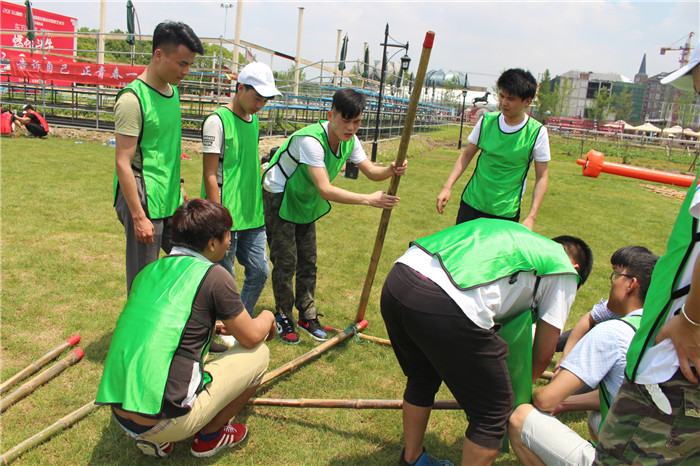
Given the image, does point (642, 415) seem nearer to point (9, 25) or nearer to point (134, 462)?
point (134, 462)

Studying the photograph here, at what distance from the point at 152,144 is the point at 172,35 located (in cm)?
73

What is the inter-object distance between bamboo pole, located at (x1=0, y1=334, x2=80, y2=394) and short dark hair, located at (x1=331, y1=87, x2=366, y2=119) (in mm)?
2686

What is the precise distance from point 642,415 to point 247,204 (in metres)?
2.95

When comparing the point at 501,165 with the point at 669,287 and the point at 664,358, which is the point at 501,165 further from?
the point at 664,358

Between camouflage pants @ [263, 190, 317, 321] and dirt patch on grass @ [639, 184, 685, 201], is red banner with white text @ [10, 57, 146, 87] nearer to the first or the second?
camouflage pants @ [263, 190, 317, 321]

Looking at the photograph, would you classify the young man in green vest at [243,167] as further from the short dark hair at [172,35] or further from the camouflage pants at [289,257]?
the short dark hair at [172,35]

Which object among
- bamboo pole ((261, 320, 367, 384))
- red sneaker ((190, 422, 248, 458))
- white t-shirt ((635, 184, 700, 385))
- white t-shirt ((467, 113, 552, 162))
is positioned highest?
white t-shirt ((467, 113, 552, 162))

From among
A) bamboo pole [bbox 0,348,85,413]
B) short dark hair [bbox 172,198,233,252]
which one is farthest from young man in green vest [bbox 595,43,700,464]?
bamboo pole [bbox 0,348,85,413]

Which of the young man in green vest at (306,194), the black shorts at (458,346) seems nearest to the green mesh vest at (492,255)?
the black shorts at (458,346)

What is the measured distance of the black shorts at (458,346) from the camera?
2.04 m

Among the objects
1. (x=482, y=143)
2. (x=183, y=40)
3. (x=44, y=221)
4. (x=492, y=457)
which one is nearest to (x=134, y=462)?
(x=492, y=457)

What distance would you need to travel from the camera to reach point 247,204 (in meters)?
3.82

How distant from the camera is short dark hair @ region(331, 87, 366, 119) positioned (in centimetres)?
357

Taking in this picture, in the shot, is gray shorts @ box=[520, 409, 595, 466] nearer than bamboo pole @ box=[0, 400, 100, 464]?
Yes
